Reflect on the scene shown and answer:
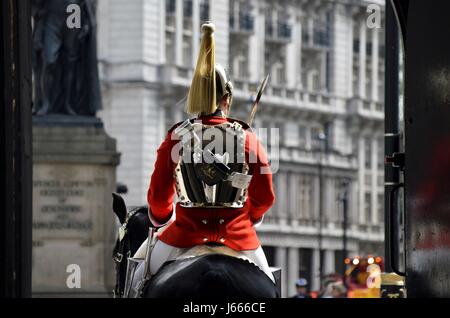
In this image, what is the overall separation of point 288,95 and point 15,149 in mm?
104268

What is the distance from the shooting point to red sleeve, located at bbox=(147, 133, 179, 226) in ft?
44.2

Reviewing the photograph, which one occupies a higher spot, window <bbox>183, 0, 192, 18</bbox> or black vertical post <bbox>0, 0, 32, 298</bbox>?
window <bbox>183, 0, 192, 18</bbox>

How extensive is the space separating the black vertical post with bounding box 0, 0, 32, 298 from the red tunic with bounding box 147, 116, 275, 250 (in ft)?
2.94

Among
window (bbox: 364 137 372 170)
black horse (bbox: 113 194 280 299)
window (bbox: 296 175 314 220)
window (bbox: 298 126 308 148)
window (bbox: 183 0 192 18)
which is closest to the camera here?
black horse (bbox: 113 194 280 299)

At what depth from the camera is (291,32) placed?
389 feet

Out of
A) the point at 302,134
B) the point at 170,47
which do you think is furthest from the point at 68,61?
the point at 302,134

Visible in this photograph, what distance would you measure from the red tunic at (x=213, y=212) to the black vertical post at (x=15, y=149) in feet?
2.94

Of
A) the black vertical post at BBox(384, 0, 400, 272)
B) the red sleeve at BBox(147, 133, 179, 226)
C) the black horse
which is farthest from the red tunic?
the black vertical post at BBox(384, 0, 400, 272)

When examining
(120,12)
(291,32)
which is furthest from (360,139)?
(120,12)

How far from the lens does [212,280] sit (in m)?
12.3

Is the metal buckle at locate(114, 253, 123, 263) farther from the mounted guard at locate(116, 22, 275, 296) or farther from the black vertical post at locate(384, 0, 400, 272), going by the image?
the black vertical post at locate(384, 0, 400, 272)

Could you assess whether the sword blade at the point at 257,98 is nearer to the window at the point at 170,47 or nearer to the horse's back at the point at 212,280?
the horse's back at the point at 212,280

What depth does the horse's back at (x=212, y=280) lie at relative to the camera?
12.3 m

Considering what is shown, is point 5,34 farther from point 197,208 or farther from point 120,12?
point 120,12
